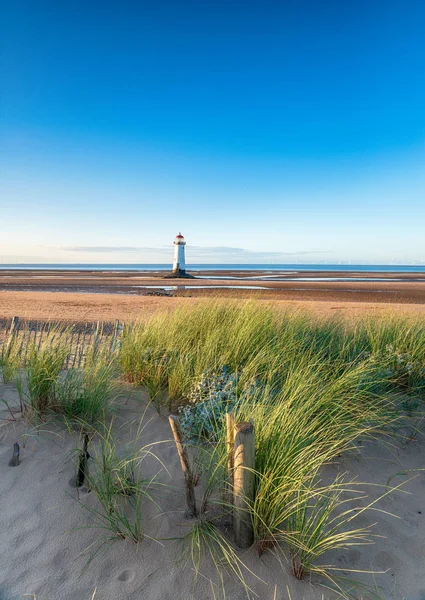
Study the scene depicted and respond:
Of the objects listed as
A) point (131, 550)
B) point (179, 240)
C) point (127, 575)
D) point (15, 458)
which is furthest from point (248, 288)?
point (127, 575)

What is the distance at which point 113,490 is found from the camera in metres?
2.56

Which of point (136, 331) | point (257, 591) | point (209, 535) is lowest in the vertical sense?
point (257, 591)

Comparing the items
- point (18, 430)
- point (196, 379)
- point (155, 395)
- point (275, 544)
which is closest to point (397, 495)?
point (275, 544)

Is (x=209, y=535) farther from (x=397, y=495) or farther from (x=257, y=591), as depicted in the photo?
(x=397, y=495)

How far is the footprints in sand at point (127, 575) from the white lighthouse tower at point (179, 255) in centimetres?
3077

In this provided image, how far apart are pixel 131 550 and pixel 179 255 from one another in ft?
105

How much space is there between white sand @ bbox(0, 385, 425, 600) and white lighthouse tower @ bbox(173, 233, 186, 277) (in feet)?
97.9

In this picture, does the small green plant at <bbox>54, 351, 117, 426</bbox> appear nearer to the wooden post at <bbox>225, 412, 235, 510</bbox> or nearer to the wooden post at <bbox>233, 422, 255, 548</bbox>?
the wooden post at <bbox>225, 412, 235, 510</bbox>

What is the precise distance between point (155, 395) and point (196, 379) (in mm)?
483

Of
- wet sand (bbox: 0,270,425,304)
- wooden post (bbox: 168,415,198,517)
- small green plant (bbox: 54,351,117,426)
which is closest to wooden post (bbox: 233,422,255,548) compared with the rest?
wooden post (bbox: 168,415,198,517)

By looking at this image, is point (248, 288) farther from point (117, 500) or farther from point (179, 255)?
point (117, 500)

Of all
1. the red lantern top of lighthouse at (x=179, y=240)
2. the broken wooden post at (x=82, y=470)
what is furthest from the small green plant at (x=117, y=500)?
the red lantern top of lighthouse at (x=179, y=240)

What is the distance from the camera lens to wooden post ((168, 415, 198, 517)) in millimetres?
2318

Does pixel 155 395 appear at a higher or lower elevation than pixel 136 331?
lower
